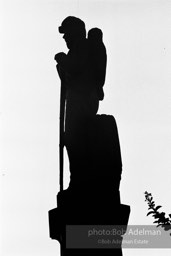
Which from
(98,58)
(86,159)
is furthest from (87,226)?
(98,58)

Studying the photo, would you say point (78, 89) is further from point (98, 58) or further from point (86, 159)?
point (86, 159)

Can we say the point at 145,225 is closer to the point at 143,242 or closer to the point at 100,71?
the point at 143,242

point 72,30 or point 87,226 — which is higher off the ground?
point 72,30

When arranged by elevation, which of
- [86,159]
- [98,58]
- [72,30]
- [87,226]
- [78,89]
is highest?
[72,30]

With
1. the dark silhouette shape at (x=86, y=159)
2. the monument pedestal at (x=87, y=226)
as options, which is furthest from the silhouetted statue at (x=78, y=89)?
the monument pedestal at (x=87, y=226)

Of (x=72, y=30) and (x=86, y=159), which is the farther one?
(x=72, y=30)

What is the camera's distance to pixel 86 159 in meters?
2.06

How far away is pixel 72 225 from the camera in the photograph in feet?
6.59

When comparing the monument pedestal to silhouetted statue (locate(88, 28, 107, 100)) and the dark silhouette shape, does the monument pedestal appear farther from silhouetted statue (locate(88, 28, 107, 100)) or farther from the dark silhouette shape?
silhouetted statue (locate(88, 28, 107, 100))

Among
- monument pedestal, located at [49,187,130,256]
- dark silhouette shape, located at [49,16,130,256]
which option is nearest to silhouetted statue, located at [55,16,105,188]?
dark silhouette shape, located at [49,16,130,256]

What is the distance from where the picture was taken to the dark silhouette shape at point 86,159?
202 centimetres

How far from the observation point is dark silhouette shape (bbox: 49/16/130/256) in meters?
2.02

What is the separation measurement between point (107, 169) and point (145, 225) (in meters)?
0.41

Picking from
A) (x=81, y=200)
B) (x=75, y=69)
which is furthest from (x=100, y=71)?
(x=81, y=200)
